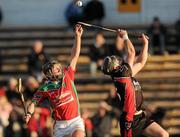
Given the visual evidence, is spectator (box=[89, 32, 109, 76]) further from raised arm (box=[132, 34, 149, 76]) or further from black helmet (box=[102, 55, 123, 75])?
black helmet (box=[102, 55, 123, 75])

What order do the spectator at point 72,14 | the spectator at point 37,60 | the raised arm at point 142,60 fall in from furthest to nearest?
the spectator at point 72,14, the spectator at point 37,60, the raised arm at point 142,60

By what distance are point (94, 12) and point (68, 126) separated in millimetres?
11769

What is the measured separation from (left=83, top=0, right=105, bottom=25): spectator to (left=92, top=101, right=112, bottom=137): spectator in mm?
5603

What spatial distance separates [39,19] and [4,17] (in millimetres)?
1028

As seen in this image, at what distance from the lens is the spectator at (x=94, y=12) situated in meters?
25.8

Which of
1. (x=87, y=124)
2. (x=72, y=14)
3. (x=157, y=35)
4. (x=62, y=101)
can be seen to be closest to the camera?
(x=62, y=101)

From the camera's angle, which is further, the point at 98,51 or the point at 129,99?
the point at 98,51

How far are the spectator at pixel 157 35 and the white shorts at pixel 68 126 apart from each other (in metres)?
10.6

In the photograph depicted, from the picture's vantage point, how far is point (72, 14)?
26.3 meters

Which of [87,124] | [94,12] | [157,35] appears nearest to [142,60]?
[87,124]

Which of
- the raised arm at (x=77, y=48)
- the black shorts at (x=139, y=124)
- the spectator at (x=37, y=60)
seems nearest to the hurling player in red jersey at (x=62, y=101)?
the raised arm at (x=77, y=48)

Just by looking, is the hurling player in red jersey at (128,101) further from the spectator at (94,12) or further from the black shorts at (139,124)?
the spectator at (94,12)

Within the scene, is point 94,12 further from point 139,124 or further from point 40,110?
point 139,124

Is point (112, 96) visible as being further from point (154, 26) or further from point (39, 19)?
point (39, 19)
